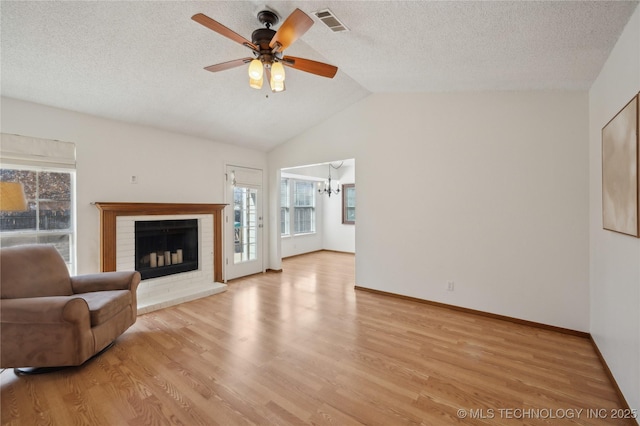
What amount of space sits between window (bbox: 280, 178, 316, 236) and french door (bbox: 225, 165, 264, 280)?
4.93ft

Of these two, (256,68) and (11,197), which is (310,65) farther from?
(11,197)

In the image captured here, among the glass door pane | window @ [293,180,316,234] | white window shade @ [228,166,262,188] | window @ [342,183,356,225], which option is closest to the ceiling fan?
white window shade @ [228,166,262,188]

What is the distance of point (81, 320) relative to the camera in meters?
2.27

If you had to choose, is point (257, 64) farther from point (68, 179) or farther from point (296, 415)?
point (68, 179)

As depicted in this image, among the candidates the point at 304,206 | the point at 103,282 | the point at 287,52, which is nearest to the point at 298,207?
the point at 304,206

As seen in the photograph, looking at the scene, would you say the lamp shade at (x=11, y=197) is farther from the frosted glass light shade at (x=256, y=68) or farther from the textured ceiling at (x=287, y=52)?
the frosted glass light shade at (x=256, y=68)

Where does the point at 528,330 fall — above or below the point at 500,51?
below

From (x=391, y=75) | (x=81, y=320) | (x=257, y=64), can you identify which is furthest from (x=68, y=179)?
(x=391, y=75)

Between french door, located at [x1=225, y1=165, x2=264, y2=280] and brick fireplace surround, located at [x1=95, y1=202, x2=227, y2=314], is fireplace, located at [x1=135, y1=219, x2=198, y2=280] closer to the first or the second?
brick fireplace surround, located at [x1=95, y1=202, x2=227, y2=314]

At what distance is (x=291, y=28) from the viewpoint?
193 cm

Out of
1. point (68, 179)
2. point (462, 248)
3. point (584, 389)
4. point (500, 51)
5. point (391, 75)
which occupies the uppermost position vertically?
point (391, 75)

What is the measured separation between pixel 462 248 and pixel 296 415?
9.28 ft

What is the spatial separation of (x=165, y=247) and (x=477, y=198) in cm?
454

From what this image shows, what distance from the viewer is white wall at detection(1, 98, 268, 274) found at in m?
3.19
